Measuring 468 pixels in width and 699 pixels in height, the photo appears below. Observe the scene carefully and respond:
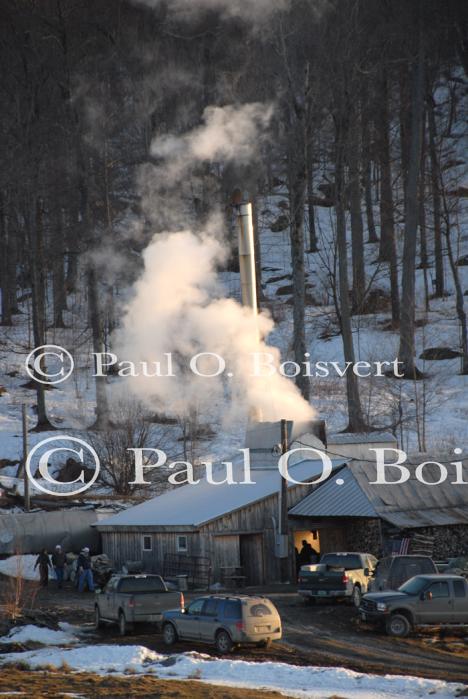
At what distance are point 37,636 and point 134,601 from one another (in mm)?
2651

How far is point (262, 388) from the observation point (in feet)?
122

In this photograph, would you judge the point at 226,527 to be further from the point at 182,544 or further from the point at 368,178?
the point at 368,178

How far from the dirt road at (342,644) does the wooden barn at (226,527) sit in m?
5.08

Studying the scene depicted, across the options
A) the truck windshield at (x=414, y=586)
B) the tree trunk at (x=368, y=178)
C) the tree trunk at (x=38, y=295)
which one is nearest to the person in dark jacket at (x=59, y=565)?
the tree trunk at (x=38, y=295)

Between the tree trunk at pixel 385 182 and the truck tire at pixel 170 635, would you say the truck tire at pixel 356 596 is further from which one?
the tree trunk at pixel 385 182

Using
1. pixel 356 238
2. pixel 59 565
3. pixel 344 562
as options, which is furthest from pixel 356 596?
pixel 356 238

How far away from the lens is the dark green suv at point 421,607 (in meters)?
24.1

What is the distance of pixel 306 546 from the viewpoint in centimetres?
3634

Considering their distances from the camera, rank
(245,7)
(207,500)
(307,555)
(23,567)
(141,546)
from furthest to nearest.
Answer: (245,7)
(23,567)
(141,546)
(207,500)
(307,555)

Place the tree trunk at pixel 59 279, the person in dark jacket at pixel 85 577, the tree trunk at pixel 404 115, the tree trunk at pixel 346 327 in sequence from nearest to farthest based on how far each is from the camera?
the person in dark jacket at pixel 85 577, the tree trunk at pixel 346 327, the tree trunk at pixel 59 279, the tree trunk at pixel 404 115

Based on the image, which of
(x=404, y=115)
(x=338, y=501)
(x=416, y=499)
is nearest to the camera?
(x=338, y=501)

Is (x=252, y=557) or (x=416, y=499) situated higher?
(x=416, y=499)

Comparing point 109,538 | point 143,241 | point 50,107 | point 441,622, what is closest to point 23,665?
point 441,622

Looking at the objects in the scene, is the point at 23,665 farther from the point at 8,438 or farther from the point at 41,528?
the point at 8,438
